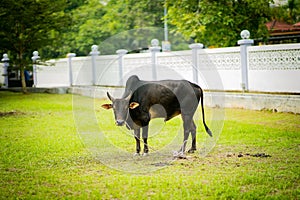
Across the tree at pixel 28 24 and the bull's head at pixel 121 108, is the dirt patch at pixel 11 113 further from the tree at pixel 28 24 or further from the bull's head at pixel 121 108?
the bull's head at pixel 121 108

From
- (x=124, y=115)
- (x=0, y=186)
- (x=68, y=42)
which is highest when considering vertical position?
(x=68, y=42)

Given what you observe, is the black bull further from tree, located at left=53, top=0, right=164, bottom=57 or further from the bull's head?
tree, located at left=53, top=0, right=164, bottom=57

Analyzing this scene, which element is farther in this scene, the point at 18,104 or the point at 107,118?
the point at 18,104

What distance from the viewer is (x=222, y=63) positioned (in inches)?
604

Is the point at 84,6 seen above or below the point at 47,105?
above

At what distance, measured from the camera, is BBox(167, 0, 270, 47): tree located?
1952 centimetres

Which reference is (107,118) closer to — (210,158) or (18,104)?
(210,158)

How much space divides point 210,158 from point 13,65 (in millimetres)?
15398

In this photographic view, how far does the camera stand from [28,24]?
20.7 meters

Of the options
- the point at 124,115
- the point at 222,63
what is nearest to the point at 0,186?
the point at 124,115

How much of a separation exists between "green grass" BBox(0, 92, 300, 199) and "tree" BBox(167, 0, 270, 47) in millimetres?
8379

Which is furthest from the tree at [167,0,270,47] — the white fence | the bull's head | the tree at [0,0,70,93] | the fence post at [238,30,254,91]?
the bull's head

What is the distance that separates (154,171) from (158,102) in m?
1.29

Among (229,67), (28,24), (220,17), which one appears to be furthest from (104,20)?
(229,67)
